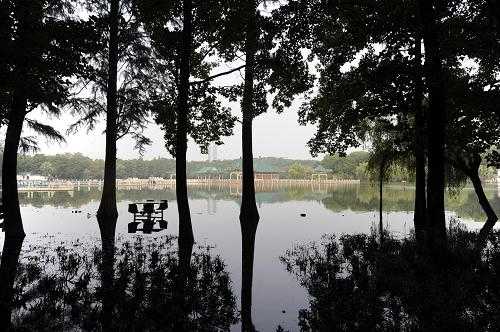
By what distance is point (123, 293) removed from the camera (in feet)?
22.1

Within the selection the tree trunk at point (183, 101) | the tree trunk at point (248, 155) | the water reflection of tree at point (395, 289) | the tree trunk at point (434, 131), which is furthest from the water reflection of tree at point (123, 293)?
the tree trunk at point (248, 155)

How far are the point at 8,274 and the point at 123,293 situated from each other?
3127 mm

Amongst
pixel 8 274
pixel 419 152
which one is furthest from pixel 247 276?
pixel 419 152

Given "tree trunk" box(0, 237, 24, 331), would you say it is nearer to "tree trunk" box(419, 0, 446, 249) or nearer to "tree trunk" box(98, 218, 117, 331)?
"tree trunk" box(98, 218, 117, 331)

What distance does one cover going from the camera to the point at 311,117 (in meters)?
18.8

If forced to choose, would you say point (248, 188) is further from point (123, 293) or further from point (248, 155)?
point (123, 293)

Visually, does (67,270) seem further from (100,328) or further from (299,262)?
(299,262)

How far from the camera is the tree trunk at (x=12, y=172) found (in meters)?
14.2

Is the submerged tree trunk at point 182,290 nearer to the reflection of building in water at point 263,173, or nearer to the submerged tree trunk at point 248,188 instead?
the submerged tree trunk at point 248,188

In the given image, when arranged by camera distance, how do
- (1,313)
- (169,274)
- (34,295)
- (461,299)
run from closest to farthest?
(1,313) → (461,299) → (34,295) → (169,274)

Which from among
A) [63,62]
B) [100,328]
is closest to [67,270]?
[100,328]

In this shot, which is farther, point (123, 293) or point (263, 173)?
point (263, 173)

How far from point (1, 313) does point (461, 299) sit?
695cm

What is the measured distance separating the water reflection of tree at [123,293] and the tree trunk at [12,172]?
4.72 meters
